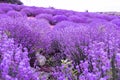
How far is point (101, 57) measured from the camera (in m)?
2.27

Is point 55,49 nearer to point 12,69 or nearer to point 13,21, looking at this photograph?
point 13,21

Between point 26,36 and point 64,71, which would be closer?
point 64,71

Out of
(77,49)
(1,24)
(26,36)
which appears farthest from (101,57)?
(1,24)

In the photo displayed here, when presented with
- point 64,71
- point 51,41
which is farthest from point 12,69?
point 51,41

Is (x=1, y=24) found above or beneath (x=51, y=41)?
above

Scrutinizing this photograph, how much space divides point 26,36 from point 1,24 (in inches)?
14.6

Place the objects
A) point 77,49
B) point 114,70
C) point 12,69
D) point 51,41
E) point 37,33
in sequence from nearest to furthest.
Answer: point 12,69 → point 114,70 → point 77,49 → point 37,33 → point 51,41

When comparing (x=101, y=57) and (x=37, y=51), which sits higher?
(x=101, y=57)

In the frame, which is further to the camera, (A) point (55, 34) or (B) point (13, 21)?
(A) point (55, 34)

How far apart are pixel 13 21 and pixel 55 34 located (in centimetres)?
70

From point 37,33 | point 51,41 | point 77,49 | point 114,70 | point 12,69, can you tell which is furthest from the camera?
point 51,41

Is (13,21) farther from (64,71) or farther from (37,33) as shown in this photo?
(64,71)

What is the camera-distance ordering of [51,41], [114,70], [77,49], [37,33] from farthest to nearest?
[51,41] → [37,33] → [77,49] → [114,70]

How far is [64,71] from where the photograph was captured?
237 centimetres
